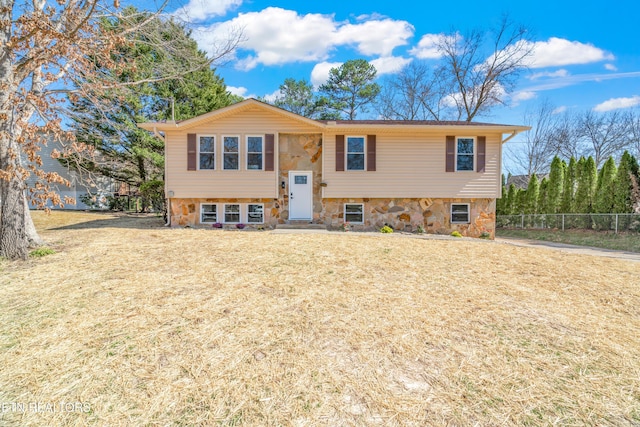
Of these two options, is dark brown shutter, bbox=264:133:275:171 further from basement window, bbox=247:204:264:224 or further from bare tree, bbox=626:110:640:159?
bare tree, bbox=626:110:640:159

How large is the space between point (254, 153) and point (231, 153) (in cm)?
79

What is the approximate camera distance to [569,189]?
44.8 feet

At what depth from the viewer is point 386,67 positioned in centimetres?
2320

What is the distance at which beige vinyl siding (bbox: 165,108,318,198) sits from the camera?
34.2ft

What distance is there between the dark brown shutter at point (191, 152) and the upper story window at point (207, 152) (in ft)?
0.52

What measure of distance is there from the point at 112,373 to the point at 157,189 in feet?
46.6

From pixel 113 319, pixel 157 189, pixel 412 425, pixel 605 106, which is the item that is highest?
pixel 605 106

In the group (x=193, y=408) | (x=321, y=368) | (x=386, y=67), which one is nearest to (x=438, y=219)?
(x=321, y=368)

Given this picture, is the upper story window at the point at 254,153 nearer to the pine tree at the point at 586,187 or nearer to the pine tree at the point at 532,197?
the pine tree at the point at 586,187

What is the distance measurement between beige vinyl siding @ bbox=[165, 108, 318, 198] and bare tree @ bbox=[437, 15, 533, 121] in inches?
626

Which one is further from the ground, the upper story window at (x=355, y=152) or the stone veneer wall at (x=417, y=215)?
the upper story window at (x=355, y=152)

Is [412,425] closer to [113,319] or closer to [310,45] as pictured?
[113,319]

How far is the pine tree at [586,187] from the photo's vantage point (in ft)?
41.9

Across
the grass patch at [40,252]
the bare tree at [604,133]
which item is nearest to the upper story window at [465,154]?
the grass patch at [40,252]
